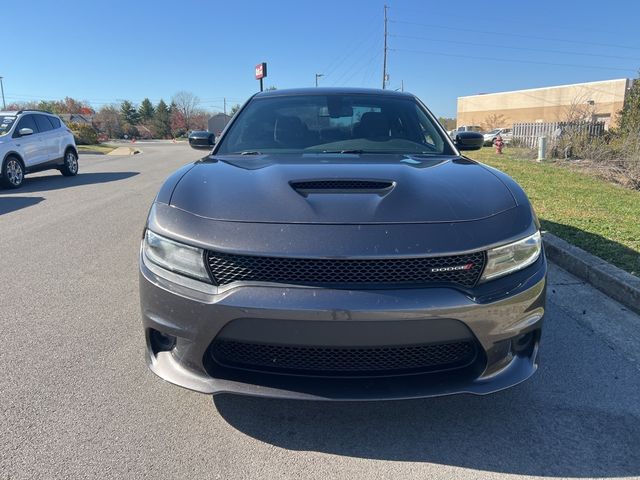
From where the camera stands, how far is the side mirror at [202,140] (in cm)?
407

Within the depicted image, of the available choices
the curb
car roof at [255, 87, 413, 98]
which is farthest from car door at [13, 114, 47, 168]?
the curb

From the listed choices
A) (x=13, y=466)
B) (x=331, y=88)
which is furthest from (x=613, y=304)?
(x=13, y=466)

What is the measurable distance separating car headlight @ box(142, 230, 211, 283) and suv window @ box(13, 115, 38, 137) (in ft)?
36.8

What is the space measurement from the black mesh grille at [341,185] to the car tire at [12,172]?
35.2 ft

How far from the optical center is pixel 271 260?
1.96 meters

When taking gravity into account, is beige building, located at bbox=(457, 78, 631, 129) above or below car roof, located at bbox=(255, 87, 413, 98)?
above

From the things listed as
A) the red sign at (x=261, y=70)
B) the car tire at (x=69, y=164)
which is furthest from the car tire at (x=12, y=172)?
the red sign at (x=261, y=70)

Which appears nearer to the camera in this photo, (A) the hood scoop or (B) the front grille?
(B) the front grille

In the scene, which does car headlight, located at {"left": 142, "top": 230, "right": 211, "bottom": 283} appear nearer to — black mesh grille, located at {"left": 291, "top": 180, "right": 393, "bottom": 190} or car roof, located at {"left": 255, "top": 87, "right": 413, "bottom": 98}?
black mesh grille, located at {"left": 291, "top": 180, "right": 393, "bottom": 190}

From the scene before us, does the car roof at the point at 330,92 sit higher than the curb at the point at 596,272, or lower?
higher

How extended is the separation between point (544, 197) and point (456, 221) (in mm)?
6748

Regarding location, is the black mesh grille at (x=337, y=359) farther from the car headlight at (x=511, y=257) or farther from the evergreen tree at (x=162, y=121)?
the evergreen tree at (x=162, y=121)

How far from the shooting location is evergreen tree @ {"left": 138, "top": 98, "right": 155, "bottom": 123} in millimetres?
93688

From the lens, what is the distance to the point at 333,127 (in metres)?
3.59
